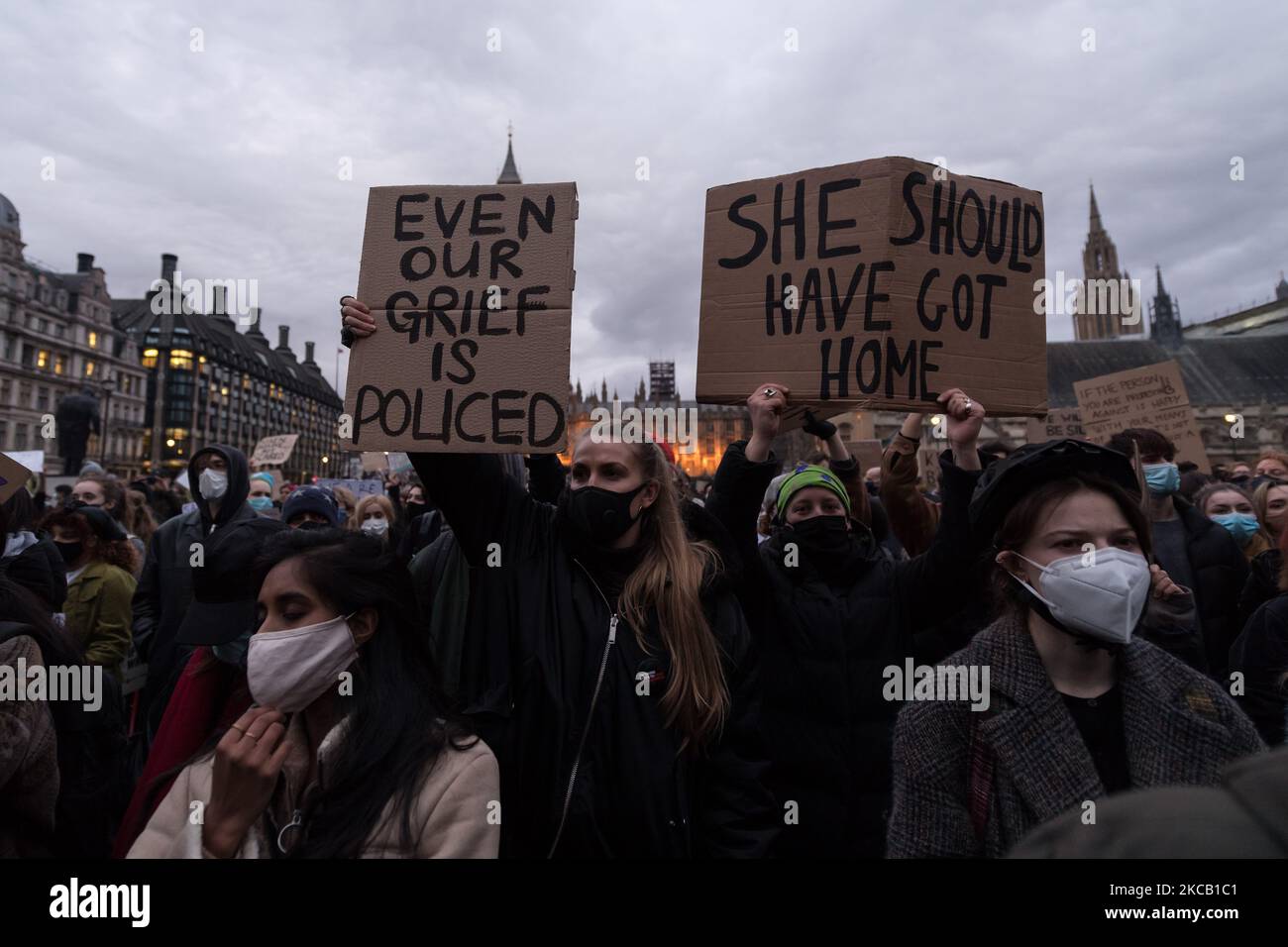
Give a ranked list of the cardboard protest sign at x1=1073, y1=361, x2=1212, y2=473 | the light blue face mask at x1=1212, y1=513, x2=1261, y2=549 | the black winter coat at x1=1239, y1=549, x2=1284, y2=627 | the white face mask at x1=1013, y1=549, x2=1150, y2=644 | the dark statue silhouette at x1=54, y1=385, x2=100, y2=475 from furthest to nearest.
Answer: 1. the dark statue silhouette at x1=54, y1=385, x2=100, y2=475
2. the cardboard protest sign at x1=1073, y1=361, x2=1212, y2=473
3. the light blue face mask at x1=1212, y1=513, x2=1261, y2=549
4. the black winter coat at x1=1239, y1=549, x2=1284, y2=627
5. the white face mask at x1=1013, y1=549, x2=1150, y2=644

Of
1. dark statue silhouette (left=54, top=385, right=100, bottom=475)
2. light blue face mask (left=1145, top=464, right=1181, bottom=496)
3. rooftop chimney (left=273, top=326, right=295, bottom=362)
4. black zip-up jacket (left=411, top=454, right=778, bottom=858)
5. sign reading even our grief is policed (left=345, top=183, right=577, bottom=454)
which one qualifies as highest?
rooftop chimney (left=273, top=326, right=295, bottom=362)

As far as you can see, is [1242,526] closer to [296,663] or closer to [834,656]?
[834,656]

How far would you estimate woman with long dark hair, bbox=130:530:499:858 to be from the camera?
1.72m

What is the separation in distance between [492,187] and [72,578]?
4088mm

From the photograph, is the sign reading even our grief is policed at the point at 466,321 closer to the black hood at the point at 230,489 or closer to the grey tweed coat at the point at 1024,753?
the grey tweed coat at the point at 1024,753

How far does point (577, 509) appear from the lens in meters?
2.51

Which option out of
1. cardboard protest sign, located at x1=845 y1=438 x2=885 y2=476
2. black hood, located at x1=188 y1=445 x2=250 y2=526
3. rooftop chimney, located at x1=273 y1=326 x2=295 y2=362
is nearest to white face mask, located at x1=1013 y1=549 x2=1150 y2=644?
black hood, located at x1=188 y1=445 x2=250 y2=526

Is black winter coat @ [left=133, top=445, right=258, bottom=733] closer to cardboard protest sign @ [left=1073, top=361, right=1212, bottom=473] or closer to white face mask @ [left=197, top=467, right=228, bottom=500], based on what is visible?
white face mask @ [left=197, top=467, right=228, bottom=500]

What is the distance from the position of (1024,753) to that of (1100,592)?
0.46 meters

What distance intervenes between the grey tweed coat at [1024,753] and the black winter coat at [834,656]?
2.93 ft

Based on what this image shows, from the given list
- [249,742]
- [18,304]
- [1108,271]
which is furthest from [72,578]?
[1108,271]

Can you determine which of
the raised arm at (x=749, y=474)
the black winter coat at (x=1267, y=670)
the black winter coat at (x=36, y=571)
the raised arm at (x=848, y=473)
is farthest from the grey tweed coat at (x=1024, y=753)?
the black winter coat at (x=36, y=571)

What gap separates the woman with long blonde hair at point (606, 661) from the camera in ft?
7.13

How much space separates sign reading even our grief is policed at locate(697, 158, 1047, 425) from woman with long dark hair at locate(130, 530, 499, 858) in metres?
1.39
